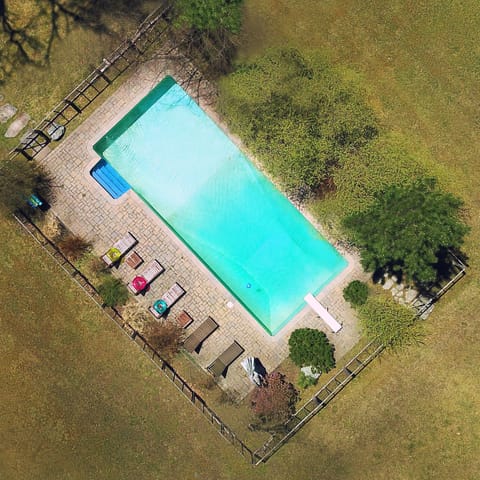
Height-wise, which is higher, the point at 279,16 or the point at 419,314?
the point at 279,16

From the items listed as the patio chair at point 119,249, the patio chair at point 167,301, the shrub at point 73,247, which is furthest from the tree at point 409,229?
the shrub at point 73,247

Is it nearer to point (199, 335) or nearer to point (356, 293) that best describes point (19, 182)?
point (199, 335)

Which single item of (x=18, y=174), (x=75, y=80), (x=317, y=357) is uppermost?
(x=75, y=80)

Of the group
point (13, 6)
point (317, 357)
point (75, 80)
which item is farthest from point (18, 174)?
point (317, 357)

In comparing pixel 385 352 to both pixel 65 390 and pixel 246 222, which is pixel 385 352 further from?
pixel 65 390

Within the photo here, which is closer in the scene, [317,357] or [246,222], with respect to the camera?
[317,357]

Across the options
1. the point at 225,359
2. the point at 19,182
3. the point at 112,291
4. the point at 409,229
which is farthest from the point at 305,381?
the point at 19,182
